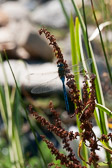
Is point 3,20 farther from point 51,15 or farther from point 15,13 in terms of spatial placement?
point 51,15

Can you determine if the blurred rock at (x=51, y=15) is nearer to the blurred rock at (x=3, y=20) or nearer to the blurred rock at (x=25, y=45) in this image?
the blurred rock at (x=3, y=20)

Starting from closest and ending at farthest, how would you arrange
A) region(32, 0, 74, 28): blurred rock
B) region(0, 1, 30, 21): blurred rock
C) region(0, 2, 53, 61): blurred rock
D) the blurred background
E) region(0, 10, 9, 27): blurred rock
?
the blurred background
region(0, 2, 53, 61): blurred rock
region(0, 10, 9, 27): blurred rock
region(0, 1, 30, 21): blurred rock
region(32, 0, 74, 28): blurred rock

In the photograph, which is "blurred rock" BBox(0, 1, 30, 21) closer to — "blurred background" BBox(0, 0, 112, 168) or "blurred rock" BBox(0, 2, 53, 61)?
"blurred background" BBox(0, 0, 112, 168)

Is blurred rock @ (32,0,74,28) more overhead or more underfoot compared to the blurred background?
more overhead

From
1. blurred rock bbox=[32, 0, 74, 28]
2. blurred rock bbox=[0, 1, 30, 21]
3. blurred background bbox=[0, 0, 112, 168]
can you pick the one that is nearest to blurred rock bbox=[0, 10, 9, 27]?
blurred background bbox=[0, 0, 112, 168]

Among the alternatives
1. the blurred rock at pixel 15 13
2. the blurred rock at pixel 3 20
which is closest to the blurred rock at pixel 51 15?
the blurred rock at pixel 15 13

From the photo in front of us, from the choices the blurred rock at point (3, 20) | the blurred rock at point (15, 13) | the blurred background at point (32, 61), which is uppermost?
the blurred rock at point (15, 13)

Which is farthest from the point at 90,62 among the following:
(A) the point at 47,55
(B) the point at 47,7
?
(B) the point at 47,7

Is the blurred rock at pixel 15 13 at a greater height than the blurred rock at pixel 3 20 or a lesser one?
greater

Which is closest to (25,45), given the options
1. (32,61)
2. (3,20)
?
(32,61)
